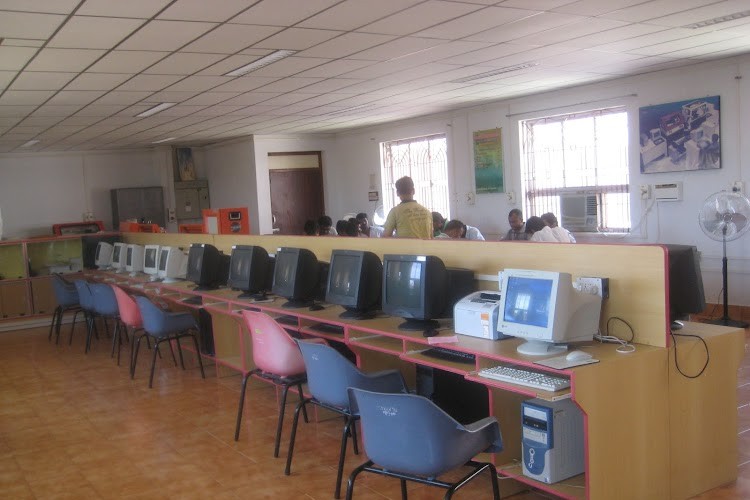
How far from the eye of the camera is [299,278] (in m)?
5.56

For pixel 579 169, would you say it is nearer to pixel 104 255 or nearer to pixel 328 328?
pixel 328 328

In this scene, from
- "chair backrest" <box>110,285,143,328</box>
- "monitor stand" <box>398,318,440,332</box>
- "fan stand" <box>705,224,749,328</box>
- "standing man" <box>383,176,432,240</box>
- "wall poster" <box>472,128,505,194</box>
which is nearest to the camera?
"monitor stand" <box>398,318,440,332</box>

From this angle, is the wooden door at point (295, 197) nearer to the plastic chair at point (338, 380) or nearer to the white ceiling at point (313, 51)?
the white ceiling at point (313, 51)

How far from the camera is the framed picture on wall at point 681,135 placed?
291 inches

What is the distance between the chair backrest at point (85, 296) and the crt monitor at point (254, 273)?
9.03 feet

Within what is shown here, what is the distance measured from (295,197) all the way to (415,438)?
1057 centimetres

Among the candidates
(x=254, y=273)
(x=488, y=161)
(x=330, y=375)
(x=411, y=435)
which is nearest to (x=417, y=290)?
(x=330, y=375)

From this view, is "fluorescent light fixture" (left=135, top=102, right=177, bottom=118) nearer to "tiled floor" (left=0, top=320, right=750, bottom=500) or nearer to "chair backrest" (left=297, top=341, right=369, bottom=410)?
"tiled floor" (left=0, top=320, right=750, bottom=500)

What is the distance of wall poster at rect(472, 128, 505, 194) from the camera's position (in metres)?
9.80

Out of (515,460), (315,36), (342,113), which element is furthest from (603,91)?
(515,460)

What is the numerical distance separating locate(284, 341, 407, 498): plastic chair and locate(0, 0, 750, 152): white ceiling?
201cm

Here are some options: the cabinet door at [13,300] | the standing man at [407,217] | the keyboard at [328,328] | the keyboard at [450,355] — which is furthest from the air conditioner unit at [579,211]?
the cabinet door at [13,300]

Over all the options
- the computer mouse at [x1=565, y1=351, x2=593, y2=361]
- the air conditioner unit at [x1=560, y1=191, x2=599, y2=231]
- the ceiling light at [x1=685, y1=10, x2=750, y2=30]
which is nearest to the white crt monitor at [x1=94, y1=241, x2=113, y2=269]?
the air conditioner unit at [x1=560, y1=191, x2=599, y2=231]

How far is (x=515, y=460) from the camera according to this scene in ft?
12.2
